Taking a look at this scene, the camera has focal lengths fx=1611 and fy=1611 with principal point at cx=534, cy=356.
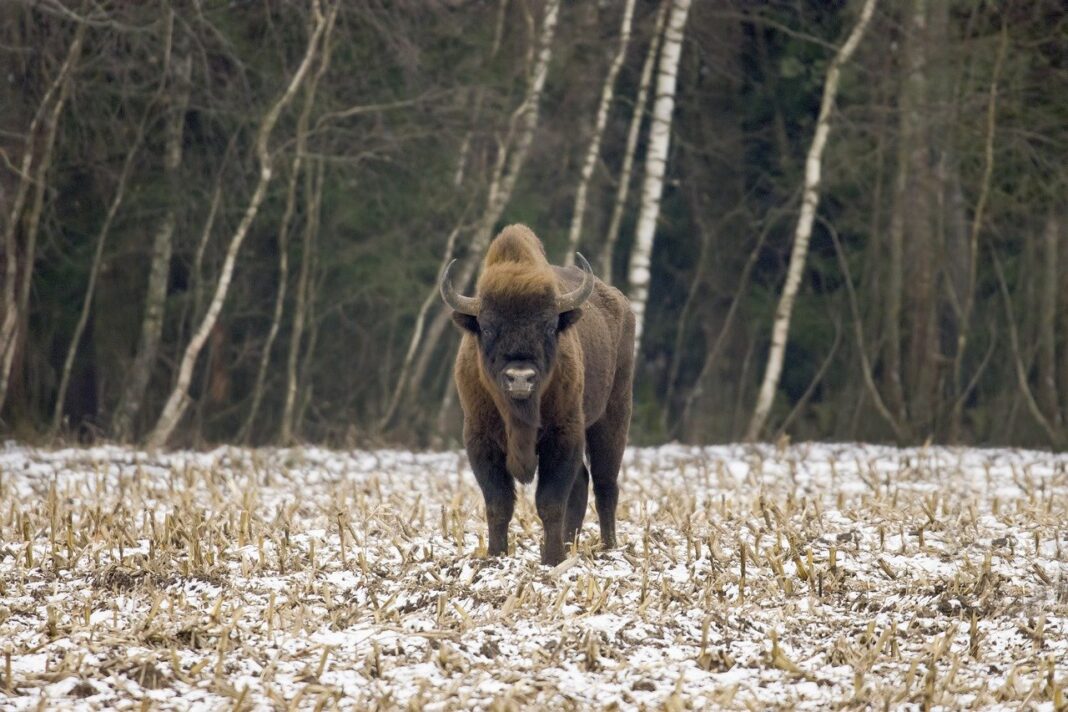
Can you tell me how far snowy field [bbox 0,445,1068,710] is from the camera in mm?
6062

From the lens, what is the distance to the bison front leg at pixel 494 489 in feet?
29.1

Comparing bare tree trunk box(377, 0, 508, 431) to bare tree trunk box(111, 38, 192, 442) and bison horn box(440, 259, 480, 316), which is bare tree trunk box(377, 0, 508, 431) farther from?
bison horn box(440, 259, 480, 316)

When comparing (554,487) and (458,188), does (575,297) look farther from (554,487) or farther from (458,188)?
(458,188)

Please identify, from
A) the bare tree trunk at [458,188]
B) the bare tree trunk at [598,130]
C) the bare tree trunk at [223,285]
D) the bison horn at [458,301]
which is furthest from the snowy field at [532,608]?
the bare tree trunk at [598,130]

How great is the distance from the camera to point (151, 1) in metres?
17.1

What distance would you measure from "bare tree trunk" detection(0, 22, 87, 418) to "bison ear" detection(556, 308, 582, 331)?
30.5 ft

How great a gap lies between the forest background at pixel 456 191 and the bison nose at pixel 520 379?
8502 mm

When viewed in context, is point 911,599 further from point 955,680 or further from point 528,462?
point 528,462

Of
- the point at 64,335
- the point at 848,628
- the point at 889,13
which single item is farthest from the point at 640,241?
the point at 848,628

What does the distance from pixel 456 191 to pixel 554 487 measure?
14.7 metres

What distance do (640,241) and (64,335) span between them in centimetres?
938

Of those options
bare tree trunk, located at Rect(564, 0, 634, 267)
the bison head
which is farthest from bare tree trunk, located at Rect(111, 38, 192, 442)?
the bison head

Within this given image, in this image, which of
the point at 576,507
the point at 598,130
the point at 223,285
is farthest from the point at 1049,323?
the point at 576,507

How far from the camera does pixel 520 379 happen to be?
8.45 metres
